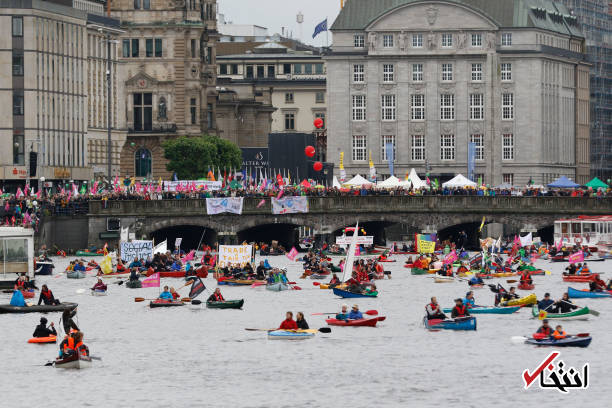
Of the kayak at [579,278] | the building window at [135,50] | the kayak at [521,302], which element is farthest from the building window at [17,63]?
the kayak at [521,302]

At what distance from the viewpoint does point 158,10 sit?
198625 mm

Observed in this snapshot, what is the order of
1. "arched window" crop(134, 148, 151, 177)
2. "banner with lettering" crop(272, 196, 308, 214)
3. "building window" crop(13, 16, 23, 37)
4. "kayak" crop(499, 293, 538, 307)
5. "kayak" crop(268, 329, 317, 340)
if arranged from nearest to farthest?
1. "kayak" crop(268, 329, 317, 340)
2. "kayak" crop(499, 293, 538, 307)
3. "banner with lettering" crop(272, 196, 308, 214)
4. "building window" crop(13, 16, 23, 37)
5. "arched window" crop(134, 148, 151, 177)

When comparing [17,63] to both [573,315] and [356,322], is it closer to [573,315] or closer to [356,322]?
[356,322]

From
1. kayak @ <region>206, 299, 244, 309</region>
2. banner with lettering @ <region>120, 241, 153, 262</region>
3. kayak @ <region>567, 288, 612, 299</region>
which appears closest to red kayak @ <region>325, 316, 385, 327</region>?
kayak @ <region>206, 299, 244, 309</region>

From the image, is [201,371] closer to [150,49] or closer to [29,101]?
[29,101]

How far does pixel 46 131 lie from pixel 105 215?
20.4m

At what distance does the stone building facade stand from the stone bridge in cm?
4603

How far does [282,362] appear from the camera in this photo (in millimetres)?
83188

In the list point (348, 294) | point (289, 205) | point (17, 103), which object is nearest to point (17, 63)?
point (17, 103)

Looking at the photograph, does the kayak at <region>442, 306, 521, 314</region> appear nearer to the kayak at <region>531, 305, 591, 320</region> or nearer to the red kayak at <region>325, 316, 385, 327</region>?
the kayak at <region>531, 305, 591, 320</region>

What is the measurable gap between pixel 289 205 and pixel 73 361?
73271mm

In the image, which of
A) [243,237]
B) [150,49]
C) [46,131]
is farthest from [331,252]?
[150,49]

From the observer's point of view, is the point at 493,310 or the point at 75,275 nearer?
the point at 493,310

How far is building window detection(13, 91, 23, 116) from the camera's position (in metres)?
162
